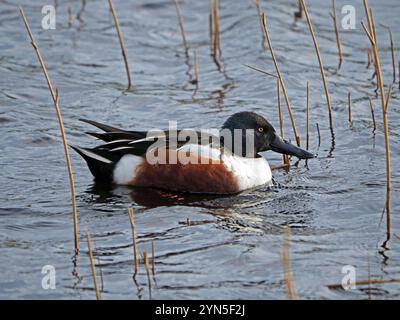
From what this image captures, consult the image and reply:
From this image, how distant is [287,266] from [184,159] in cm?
222

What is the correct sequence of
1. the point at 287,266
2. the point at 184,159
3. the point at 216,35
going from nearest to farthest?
the point at 287,266 < the point at 184,159 < the point at 216,35

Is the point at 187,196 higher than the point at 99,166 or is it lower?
lower

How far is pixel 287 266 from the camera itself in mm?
5266

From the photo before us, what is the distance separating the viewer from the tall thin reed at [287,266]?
4.98 m

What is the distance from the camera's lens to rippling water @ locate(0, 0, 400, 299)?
5.67 m

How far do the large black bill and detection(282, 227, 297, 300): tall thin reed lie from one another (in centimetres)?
141

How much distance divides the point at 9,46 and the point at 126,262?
6119mm

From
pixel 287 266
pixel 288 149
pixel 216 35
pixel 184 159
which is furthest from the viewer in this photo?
pixel 216 35

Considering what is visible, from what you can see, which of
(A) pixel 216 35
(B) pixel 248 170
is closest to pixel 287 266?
(B) pixel 248 170

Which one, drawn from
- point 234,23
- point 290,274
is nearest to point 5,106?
point 234,23

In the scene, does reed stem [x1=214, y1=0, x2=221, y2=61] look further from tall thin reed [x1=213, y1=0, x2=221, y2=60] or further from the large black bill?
the large black bill

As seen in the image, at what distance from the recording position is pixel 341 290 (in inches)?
212

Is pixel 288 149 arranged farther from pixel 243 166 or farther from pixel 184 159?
pixel 184 159
